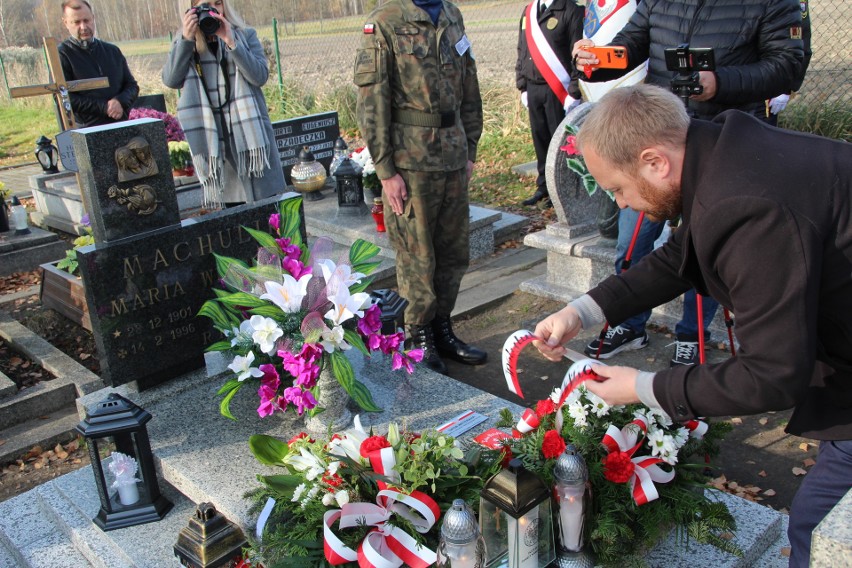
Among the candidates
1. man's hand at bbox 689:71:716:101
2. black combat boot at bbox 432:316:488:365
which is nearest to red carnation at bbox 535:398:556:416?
black combat boot at bbox 432:316:488:365

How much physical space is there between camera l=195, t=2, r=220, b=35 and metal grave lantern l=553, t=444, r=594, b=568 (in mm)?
3291

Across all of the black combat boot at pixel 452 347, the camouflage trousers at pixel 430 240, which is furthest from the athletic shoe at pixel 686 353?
the camouflage trousers at pixel 430 240

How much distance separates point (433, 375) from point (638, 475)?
1345 millimetres

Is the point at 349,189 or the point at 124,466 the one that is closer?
the point at 124,466

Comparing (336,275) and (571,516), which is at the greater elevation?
(336,275)

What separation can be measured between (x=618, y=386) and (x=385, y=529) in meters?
0.79

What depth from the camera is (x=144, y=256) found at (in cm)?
312

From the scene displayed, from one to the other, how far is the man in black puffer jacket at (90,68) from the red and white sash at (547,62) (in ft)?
11.8

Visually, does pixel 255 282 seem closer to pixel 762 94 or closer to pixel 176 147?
pixel 762 94

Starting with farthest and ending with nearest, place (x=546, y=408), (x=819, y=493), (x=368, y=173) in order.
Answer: (x=368, y=173)
(x=546, y=408)
(x=819, y=493)

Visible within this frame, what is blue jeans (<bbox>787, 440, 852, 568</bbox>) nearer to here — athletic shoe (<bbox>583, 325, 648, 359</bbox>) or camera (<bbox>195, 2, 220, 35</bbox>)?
athletic shoe (<bbox>583, 325, 648, 359</bbox>)

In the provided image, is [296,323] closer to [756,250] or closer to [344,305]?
[344,305]

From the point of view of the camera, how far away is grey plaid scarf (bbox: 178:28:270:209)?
4555 millimetres

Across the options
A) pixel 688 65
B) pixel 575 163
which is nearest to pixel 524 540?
pixel 688 65
